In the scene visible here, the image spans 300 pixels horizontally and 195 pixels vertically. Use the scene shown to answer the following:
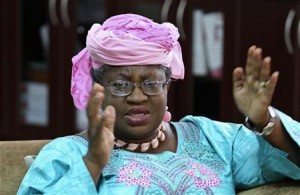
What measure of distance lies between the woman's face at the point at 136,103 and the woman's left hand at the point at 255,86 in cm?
24

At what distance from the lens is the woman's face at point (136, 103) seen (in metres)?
2.43

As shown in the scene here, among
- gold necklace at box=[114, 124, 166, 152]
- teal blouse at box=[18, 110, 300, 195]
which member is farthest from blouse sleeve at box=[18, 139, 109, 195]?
gold necklace at box=[114, 124, 166, 152]

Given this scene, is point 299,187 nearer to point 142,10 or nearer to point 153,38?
point 153,38

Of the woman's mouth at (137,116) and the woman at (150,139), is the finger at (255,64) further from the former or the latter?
the woman's mouth at (137,116)

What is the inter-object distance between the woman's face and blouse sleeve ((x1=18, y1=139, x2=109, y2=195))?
15cm

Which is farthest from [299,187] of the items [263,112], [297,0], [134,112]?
[297,0]

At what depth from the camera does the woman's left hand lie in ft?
7.36

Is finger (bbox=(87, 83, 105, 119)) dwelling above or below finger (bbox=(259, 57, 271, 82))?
below

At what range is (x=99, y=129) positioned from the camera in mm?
2135

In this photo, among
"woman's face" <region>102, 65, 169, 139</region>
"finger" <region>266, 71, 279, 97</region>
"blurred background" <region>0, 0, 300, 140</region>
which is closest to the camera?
"finger" <region>266, 71, 279, 97</region>

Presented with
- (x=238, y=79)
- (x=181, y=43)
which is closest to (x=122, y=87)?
(x=238, y=79)

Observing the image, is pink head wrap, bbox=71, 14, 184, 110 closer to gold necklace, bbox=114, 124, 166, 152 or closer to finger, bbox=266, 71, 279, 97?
gold necklace, bbox=114, 124, 166, 152

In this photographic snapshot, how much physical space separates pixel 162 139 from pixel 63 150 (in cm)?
34

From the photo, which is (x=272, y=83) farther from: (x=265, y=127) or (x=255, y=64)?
(x=265, y=127)
